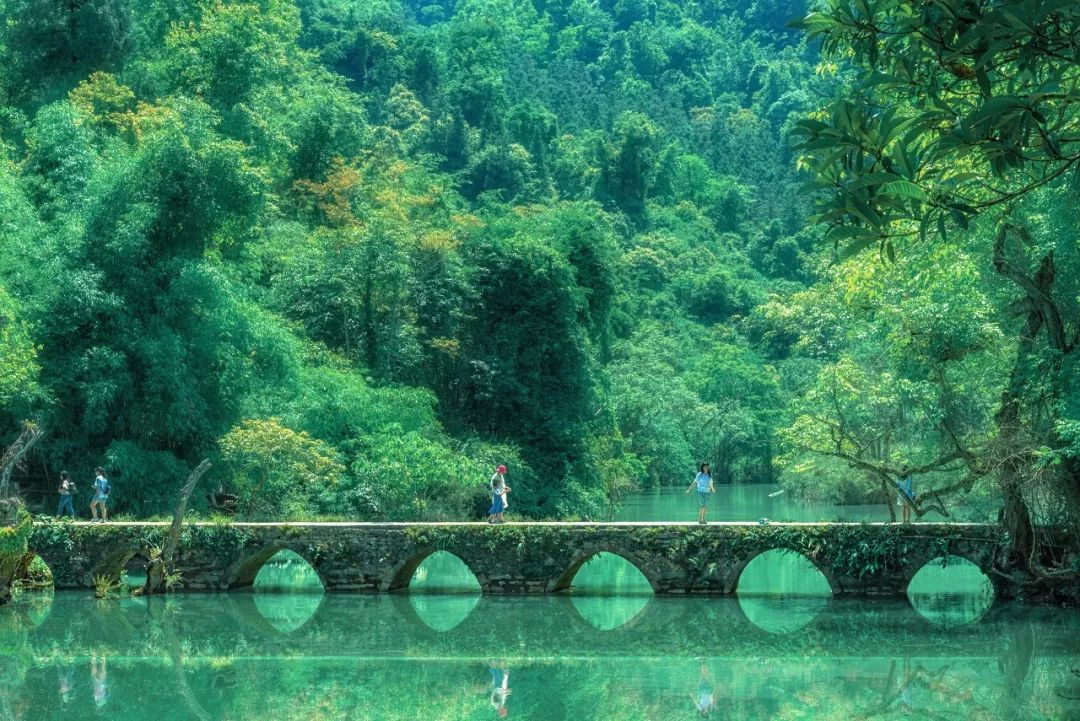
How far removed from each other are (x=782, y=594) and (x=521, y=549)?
17.6ft

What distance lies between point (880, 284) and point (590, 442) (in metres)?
19.4

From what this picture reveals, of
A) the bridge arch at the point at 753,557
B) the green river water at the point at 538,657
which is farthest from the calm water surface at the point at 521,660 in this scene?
the bridge arch at the point at 753,557

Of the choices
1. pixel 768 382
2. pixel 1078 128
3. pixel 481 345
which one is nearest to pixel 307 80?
pixel 481 345

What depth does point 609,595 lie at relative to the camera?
25219 mm

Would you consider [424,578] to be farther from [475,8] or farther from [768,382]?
[475,8]

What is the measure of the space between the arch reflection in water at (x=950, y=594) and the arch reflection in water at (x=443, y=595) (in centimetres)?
795

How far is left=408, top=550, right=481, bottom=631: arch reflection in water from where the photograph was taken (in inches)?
879

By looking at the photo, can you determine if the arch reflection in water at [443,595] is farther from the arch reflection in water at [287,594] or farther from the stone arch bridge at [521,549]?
the arch reflection in water at [287,594]

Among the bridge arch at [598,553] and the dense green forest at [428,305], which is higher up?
the dense green forest at [428,305]

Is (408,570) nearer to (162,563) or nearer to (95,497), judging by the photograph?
(162,563)

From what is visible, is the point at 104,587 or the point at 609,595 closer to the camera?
the point at 104,587

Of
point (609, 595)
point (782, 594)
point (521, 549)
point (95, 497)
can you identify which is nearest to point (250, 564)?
point (95, 497)

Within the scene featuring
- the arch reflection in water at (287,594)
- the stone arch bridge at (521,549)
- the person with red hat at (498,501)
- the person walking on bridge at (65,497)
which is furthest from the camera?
the person walking on bridge at (65,497)

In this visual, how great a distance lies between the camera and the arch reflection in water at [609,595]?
22.4 meters
